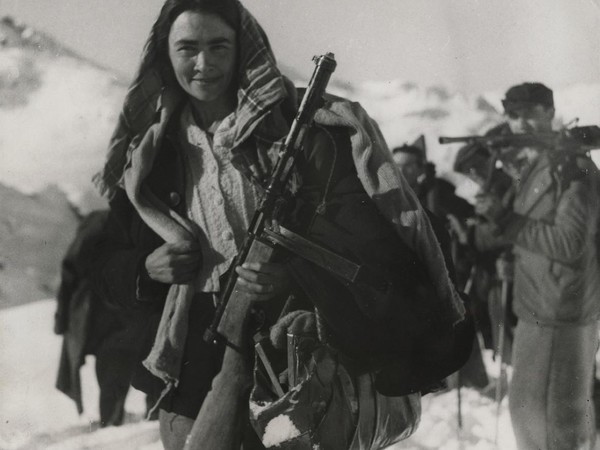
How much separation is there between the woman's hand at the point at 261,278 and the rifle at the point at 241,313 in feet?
0.04

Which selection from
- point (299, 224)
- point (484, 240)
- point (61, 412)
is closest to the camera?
point (299, 224)

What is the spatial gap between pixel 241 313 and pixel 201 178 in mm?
263

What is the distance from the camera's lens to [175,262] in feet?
5.90

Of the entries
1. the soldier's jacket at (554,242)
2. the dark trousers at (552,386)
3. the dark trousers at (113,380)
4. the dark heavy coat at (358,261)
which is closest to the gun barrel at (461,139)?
the soldier's jacket at (554,242)

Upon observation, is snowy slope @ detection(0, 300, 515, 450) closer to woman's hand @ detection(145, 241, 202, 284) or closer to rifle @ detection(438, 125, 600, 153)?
woman's hand @ detection(145, 241, 202, 284)

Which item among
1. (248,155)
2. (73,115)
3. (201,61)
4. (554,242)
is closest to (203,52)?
(201,61)

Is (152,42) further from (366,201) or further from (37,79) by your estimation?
(366,201)

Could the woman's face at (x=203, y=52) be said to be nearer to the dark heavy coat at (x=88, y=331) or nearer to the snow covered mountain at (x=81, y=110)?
the snow covered mountain at (x=81, y=110)

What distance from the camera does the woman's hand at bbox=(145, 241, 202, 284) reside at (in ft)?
5.90

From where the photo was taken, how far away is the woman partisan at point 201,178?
1.76 m

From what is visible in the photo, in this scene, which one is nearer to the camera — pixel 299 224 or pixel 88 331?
pixel 299 224

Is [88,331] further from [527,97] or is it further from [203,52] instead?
[527,97]

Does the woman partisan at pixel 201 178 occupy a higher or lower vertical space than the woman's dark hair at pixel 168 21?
lower

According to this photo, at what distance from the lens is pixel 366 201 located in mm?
1753
